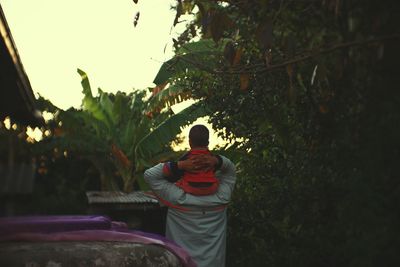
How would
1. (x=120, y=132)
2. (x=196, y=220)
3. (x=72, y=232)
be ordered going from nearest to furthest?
(x=72, y=232)
(x=196, y=220)
(x=120, y=132)

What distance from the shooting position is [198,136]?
5.78 metres

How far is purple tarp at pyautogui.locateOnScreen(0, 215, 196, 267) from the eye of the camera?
4309 millimetres

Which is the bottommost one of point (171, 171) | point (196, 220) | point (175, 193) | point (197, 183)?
point (196, 220)

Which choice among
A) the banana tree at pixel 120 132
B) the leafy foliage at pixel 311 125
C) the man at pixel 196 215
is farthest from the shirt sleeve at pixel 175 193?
the banana tree at pixel 120 132

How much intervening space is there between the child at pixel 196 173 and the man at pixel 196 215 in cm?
5

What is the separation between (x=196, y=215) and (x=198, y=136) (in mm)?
761

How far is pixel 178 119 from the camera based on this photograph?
13.6 meters

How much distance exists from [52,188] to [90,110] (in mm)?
8210

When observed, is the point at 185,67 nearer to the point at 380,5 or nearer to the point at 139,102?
the point at 139,102

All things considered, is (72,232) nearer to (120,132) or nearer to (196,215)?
(196,215)

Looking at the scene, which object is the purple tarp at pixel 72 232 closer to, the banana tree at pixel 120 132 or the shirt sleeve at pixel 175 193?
the shirt sleeve at pixel 175 193

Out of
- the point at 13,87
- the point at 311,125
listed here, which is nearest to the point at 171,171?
the point at 311,125

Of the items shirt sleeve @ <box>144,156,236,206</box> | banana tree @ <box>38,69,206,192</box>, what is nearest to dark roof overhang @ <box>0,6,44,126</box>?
shirt sleeve @ <box>144,156,236,206</box>

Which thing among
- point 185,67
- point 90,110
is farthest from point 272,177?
point 90,110
